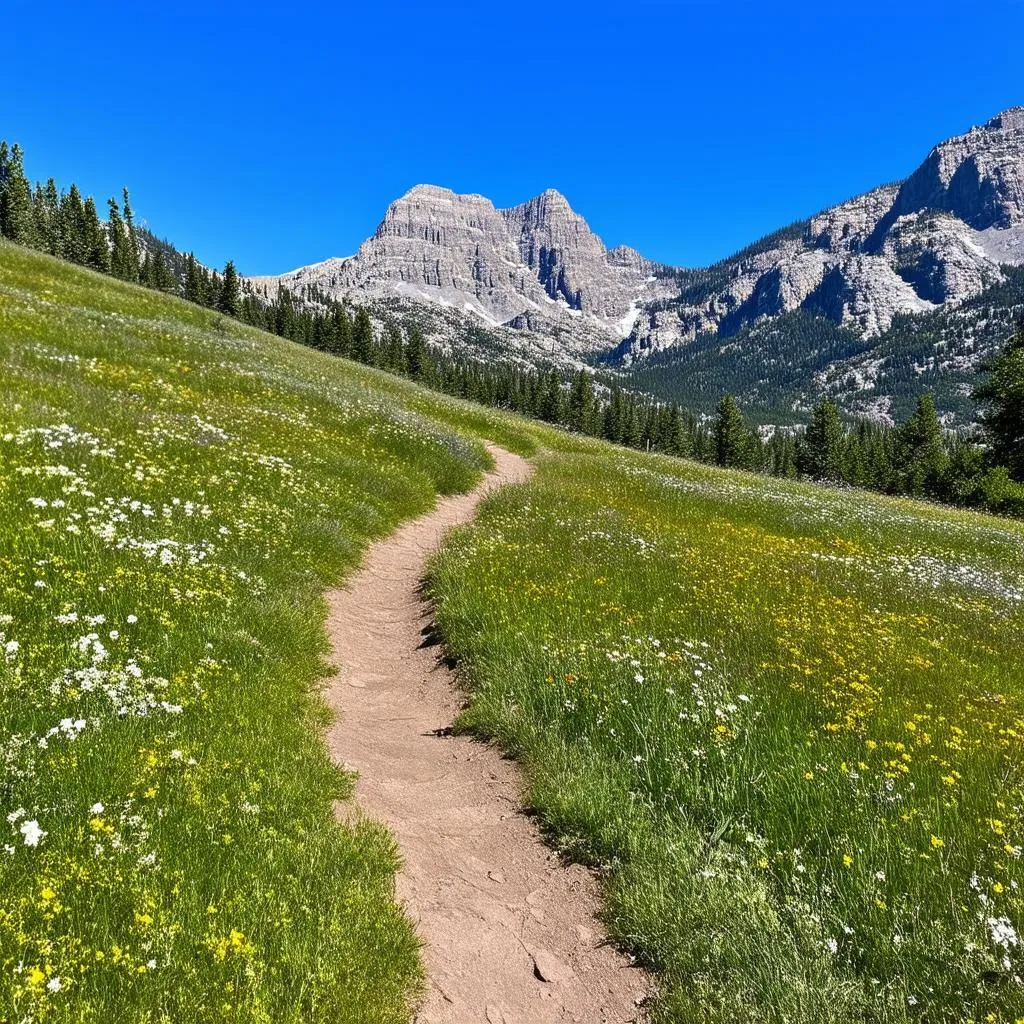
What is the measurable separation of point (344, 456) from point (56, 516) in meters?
9.99

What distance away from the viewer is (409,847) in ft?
17.9

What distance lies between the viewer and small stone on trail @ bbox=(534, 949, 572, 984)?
436cm

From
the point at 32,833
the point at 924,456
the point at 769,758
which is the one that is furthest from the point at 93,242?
the point at 924,456

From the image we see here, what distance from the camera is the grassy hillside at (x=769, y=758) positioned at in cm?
410

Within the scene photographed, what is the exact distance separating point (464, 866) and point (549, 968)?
4.09 feet

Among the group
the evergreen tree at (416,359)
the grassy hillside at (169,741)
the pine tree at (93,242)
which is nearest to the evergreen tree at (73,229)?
the pine tree at (93,242)

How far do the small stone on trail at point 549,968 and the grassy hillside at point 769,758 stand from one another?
50cm

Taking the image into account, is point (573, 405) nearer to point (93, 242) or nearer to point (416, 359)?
point (416, 359)

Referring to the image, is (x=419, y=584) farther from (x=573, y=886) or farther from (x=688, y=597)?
(x=573, y=886)

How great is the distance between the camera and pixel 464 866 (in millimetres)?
5430

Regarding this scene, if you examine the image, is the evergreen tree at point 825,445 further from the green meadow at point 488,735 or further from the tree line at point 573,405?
the green meadow at point 488,735

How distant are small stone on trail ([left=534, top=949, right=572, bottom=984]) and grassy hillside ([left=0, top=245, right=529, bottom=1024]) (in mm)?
962

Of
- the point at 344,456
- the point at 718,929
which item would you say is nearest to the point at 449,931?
the point at 718,929

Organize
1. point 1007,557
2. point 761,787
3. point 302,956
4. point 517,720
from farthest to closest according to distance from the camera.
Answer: point 1007,557 → point 517,720 → point 761,787 → point 302,956
